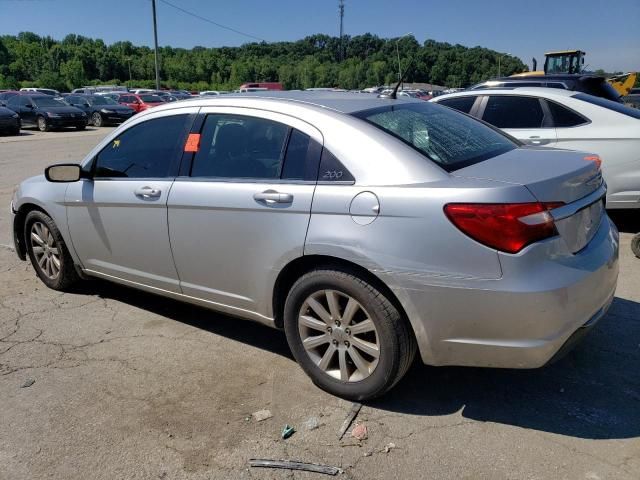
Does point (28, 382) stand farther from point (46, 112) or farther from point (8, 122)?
point (46, 112)

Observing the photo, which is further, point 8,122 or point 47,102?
point 47,102

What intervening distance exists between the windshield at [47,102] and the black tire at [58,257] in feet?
75.2

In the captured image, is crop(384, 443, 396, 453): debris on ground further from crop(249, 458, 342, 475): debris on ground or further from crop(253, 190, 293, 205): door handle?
crop(253, 190, 293, 205): door handle

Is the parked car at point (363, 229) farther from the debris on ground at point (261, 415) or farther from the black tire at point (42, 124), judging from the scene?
the black tire at point (42, 124)

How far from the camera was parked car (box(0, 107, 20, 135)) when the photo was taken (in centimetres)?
2209

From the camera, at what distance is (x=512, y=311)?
2.58 metres

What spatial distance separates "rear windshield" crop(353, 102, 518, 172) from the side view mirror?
91.9 inches

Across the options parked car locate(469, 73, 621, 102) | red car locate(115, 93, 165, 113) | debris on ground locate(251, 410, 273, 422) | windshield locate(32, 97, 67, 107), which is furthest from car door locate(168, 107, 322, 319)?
red car locate(115, 93, 165, 113)

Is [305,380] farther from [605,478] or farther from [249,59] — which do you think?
[249,59]

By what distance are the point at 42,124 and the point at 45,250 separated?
890 inches

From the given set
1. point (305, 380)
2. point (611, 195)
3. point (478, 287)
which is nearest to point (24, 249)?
point (305, 380)

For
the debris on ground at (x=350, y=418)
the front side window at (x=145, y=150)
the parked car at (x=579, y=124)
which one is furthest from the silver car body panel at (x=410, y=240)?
the parked car at (x=579, y=124)

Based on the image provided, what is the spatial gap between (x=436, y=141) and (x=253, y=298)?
139cm

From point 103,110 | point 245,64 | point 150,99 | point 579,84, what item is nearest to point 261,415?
point 579,84
